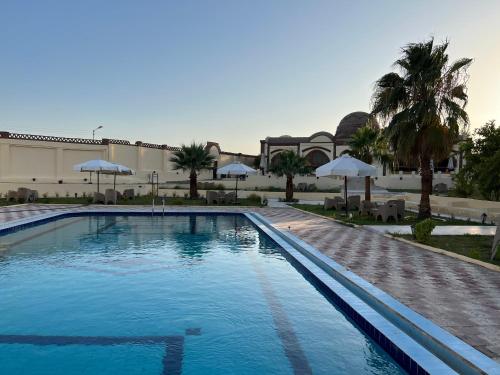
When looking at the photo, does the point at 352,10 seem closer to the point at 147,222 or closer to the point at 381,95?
the point at 381,95

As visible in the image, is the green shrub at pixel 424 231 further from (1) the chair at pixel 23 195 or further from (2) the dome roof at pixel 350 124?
(2) the dome roof at pixel 350 124

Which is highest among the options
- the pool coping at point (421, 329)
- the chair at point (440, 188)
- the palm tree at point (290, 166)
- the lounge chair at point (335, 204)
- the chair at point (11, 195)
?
the palm tree at point (290, 166)

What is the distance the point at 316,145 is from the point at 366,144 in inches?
1141

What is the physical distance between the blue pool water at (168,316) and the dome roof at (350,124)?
147ft

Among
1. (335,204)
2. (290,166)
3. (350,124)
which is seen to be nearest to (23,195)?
(290,166)

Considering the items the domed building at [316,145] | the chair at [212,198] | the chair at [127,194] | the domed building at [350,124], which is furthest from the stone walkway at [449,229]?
the domed building at [350,124]

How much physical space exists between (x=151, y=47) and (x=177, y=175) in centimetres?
2822

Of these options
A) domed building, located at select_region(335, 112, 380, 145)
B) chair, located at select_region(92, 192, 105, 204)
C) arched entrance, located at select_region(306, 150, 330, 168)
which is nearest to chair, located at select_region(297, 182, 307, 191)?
arched entrance, located at select_region(306, 150, 330, 168)

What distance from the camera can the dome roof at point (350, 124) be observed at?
5209cm

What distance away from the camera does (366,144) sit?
21.0m

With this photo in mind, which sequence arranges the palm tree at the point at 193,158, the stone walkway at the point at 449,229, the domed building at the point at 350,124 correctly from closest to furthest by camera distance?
the stone walkway at the point at 449,229 → the palm tree at the point at 193,158 → the domed building at the point at 350,124

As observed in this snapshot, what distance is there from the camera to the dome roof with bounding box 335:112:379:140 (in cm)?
5209

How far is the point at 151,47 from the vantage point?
56.3ft

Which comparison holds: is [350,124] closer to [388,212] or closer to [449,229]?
[388,212]
